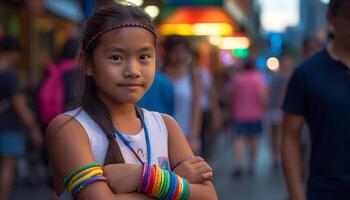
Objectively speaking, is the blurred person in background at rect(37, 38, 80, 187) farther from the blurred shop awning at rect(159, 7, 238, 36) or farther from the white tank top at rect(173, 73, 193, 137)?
the blurred shop awning at rect(159, 7, 238, 36)

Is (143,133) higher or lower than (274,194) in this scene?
higher

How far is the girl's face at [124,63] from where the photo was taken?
2436 millimetres

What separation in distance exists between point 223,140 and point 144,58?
20029 mm

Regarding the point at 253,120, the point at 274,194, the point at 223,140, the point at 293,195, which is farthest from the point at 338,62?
the point at 223,140

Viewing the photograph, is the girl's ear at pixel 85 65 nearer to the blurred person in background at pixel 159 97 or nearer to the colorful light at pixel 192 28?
the blurred person in background at pixel 159 97

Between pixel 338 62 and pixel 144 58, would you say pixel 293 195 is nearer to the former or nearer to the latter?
pixel 338 62

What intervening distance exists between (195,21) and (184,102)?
482 inches

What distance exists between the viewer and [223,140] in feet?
73.6

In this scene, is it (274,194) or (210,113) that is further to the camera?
(210,113)

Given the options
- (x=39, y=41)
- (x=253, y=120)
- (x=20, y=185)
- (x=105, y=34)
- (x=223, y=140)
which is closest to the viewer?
(x=105, y=34)

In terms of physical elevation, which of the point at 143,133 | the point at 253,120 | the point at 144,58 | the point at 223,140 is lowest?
the point at 223,140

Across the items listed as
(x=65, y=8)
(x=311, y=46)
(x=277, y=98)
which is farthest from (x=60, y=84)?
(x=65, y=8)

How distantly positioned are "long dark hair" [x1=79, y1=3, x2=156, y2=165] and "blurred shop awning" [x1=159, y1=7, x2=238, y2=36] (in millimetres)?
14518

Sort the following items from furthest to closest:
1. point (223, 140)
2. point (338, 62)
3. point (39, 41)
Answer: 1. point (223, 140)
2. point (39, 41)
3. point (338, 62)
